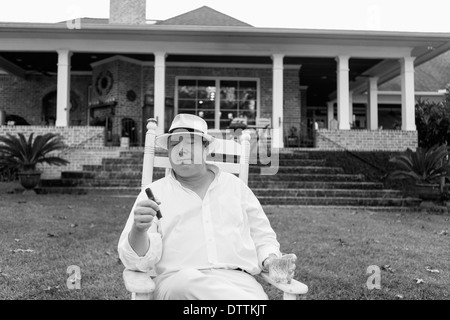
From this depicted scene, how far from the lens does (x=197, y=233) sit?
1831mm

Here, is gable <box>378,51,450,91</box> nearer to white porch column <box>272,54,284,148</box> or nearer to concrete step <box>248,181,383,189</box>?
white porch column <box>272,54,284,148</box>

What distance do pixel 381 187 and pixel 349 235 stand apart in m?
3.78

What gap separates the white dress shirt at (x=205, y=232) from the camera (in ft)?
5.84

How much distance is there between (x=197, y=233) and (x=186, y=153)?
15.5 inches

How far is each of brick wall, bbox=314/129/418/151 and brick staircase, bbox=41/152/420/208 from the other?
60.6 inches

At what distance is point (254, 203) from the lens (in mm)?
2037

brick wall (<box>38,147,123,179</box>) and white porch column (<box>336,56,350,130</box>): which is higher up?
white porch column (<box>336,56,350,130</box>)

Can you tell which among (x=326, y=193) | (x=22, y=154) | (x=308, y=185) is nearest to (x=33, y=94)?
(x=22, y=154)

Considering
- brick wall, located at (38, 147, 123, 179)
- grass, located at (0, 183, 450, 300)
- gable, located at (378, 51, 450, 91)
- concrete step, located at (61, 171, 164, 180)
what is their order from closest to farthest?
grass, located at (0, 183, 450, 300) → concrete step, located at (61, 171, 164, 180) → brick wall, located at (38, 147, 123, 179) → gable, located at (378, 51, 450, 91)

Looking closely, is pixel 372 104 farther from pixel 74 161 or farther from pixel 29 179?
pixel 29 179

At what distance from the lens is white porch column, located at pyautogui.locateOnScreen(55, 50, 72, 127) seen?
34.1ft

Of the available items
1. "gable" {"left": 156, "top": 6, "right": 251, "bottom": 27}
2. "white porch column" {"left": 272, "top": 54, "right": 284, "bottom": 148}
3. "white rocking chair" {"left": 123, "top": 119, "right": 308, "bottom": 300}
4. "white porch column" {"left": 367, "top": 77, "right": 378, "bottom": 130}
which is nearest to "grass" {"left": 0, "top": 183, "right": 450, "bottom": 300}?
"white rocking chair" {"left": 123, "top": 119, "right": 308, "bottom": 300}

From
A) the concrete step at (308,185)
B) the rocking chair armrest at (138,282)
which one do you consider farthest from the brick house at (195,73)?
the rocking chair armrest at (138,282)
